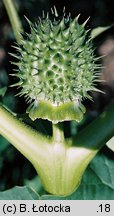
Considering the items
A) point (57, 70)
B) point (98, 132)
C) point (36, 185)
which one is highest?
point (57, 70)

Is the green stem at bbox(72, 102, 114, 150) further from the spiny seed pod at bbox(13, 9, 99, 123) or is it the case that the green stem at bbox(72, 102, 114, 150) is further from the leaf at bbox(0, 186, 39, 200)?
the leaf at bbox(0, 186, 39, 200)

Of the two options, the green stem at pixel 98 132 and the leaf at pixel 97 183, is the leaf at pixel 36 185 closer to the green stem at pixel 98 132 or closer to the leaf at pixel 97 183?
the leaf at pixel 97 183

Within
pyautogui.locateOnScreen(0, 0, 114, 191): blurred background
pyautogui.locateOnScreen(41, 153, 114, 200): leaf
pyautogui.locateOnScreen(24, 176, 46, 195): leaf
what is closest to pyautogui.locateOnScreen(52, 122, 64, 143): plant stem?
pyautogui.locateOnScreen(41, 153, 114, 200): leaf

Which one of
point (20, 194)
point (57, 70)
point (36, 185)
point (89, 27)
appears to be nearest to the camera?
point (57, 70)

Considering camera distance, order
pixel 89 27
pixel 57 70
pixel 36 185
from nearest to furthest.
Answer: pixel 57 70
pixel 36 185
pixel 89 27

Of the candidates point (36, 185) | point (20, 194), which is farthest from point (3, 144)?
point (20, 194)

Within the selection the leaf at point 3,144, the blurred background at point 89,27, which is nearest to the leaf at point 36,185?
the leaf at point 3,144

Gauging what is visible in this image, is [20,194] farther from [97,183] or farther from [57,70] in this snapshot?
[57,70]
